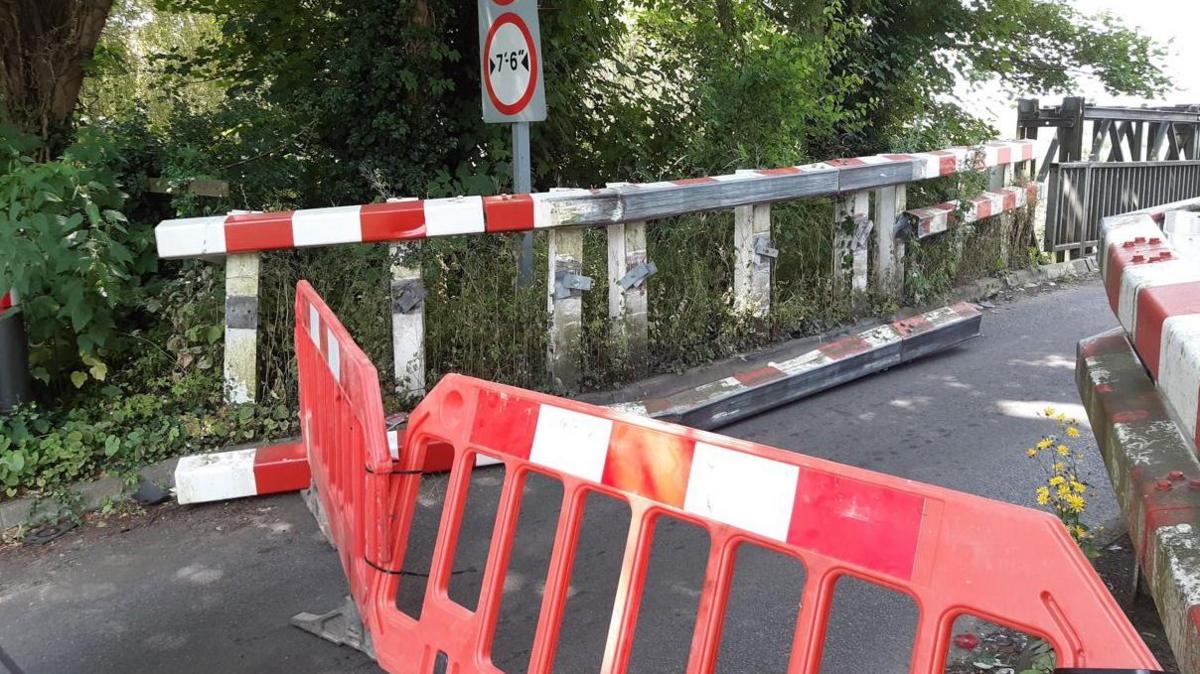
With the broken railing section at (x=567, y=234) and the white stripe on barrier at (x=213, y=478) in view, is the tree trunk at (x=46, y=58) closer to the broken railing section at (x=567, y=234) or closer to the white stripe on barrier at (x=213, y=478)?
the broken railing section at (x=567, y=234)

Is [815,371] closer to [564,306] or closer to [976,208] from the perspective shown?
[564,306]

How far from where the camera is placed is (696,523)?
2.53 meters

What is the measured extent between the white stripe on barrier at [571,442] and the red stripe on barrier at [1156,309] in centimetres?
153

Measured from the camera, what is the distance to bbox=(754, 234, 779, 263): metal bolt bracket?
23.2 feet

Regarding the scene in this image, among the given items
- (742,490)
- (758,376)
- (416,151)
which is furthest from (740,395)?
(416,151)

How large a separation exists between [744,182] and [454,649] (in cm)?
442

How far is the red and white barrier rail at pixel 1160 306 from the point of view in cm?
257

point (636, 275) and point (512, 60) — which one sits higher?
point (512, 60)

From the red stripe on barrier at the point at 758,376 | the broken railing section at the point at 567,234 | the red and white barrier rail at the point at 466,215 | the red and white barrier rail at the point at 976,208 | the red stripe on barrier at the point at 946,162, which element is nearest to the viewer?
the red and white barrier rail at the point at 466,215

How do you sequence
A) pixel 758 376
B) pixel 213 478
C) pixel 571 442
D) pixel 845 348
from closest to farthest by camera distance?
pixel 571 442, pixel 213 478, pixel 758 376, pixel 845 348

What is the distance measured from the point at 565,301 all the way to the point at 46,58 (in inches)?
174

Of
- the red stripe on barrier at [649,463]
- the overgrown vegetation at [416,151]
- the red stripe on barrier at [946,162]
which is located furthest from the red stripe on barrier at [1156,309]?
the red stripe on barrier at [946,162]

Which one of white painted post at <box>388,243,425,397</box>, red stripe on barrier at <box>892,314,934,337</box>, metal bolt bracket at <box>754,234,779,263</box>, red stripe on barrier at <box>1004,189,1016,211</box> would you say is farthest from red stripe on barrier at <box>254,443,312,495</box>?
red stripe on barrier at <box>1004,189,1016,211</box>

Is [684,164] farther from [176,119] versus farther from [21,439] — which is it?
[21,439]
